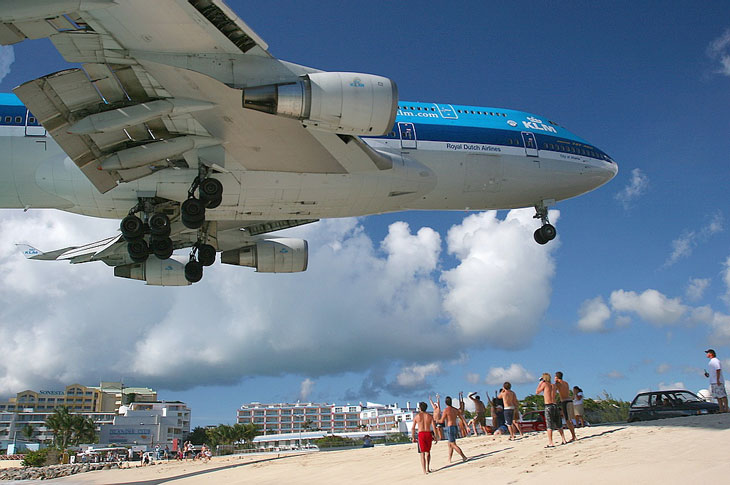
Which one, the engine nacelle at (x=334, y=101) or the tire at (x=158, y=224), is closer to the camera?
the engine nacelle at (x=334, y=101)

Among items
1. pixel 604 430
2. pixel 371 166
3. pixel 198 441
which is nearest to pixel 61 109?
pixel 371 166

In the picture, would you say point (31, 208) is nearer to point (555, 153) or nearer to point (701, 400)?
point (555, 153)

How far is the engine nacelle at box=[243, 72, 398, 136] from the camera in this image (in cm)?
1094

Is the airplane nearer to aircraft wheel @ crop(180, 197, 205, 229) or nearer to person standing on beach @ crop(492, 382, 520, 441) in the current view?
aircraft wheel @ crop(180, 197, 205, 229)

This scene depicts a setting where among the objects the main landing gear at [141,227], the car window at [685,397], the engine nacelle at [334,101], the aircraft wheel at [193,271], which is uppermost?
the engine nacelle at [334,101]

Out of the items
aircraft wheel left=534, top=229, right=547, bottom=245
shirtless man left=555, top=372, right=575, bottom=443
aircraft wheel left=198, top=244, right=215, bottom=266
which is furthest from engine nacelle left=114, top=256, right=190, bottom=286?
shirtless man left=555, top=372, right=575, bottom=443

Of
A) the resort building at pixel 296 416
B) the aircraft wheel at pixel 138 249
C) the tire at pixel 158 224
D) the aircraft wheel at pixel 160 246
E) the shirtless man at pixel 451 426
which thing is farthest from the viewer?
the resort building at pixel 296 416

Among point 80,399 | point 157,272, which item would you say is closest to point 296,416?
point 80,399

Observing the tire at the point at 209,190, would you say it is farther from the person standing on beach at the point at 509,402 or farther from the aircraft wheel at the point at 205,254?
the person standing on beach at the point at 509,402

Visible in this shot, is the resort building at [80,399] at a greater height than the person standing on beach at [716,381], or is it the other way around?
the resort building at [80,399]

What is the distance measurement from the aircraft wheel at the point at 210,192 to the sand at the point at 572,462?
254 inches

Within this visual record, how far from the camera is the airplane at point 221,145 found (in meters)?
10.9

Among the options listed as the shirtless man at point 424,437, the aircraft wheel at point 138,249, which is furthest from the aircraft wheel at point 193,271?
the shirtless man at point 424,437

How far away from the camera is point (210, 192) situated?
44.3ft
